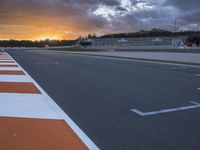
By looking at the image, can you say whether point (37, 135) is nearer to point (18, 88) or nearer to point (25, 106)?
point (25, 106)

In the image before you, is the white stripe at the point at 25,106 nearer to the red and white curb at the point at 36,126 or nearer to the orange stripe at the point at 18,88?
the red and white curb at the point at 36,126

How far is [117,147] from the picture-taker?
17.4ft

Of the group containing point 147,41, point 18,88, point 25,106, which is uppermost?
point 25,106

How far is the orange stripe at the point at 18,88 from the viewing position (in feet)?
35.4

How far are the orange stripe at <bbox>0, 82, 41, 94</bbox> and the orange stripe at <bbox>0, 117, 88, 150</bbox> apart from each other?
12.6ft

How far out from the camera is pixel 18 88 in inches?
451

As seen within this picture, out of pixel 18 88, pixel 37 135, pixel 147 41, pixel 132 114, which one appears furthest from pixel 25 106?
pixel 147 41

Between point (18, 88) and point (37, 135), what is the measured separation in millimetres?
5833

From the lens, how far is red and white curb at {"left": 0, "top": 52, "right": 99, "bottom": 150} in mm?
5367

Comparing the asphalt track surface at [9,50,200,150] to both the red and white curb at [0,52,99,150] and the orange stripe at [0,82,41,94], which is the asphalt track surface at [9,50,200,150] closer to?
the red and white curb at [0,52,99,150]

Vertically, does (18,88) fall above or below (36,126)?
below

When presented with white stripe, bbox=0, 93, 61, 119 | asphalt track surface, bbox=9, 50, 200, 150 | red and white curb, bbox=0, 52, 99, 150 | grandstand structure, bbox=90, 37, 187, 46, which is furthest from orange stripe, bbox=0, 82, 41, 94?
grandstand structure, bbox=90, 37, 187, 46

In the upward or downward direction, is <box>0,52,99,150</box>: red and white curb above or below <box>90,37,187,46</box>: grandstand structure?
above

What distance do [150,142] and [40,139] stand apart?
185cm
